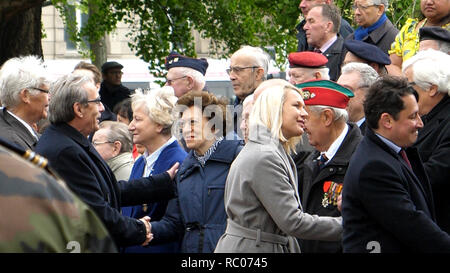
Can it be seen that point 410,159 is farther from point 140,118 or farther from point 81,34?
point 81,34

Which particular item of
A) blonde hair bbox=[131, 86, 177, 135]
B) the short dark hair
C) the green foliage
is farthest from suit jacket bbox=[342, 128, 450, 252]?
the green foliage

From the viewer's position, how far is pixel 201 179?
555 centimetres

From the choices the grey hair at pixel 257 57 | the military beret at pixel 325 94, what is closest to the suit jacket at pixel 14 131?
the military beret at pixel 325 94

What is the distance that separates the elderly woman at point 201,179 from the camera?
5.46 meters

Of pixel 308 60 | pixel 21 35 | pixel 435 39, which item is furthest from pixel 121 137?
pixel 21 35

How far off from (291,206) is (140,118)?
6.74ft

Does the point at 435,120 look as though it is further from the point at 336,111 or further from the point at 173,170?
the point at 173,170

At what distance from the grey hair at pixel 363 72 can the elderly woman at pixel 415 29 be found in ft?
3.34

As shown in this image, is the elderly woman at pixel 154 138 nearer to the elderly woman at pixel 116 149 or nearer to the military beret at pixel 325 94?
the elderly woman at pixel 116 149

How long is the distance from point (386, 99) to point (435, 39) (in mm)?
2279

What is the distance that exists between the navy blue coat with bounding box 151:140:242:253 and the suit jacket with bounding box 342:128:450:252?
1.29m
